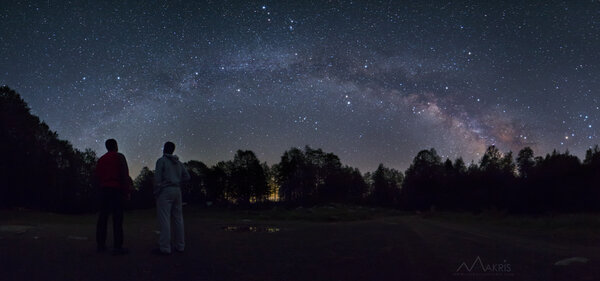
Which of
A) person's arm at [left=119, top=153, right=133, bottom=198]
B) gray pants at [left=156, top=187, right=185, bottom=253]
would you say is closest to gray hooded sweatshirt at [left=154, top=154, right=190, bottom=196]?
gray pants at [left=156, top=187, right=185, bottom=253]

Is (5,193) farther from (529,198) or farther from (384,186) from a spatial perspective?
(384,186)

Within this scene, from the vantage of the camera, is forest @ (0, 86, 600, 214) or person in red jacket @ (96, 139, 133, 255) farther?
forest @ (0, 86, 600, 214)

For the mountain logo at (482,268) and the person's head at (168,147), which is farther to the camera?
the person's head at (168,147)

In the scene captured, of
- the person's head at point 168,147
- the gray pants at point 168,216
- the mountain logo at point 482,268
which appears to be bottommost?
the mountain logo at point 482,268

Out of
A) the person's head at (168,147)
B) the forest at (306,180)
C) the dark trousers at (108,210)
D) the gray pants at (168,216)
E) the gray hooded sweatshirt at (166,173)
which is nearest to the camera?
the gray pants at (168,216)

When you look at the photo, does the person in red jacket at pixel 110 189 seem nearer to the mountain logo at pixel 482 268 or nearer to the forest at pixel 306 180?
the mountain logo at pixel 482 268

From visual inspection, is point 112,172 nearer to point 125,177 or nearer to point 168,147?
point 125,177

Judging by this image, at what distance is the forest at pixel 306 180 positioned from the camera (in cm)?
3303

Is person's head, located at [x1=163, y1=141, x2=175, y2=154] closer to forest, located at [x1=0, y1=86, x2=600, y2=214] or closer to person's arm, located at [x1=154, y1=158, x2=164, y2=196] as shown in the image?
person's arm, located at [x1=154, y1=158, x2=164, y2=196]

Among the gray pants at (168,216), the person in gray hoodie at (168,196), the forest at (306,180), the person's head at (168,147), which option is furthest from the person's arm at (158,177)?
the forest at (306,180)

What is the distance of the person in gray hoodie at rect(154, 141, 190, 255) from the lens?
669 centimetres

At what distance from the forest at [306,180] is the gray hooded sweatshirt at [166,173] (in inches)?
1340

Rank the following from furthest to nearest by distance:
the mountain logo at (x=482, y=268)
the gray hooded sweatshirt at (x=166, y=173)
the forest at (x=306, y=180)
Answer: the forest at (x=306, y=180) < the gray hooded sweatshirt at (x=166, y=173) < the mountain logo at (x=482, y=268)

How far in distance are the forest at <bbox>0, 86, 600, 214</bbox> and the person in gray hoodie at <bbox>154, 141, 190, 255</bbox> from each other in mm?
34056
